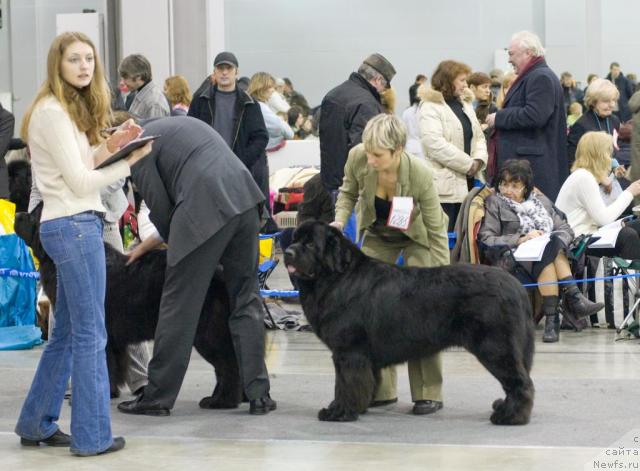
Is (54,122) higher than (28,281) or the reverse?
higher

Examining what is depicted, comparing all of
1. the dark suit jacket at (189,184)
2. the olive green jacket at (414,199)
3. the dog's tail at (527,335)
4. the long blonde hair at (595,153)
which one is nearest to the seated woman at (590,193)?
the long blonde hair at (595,153)

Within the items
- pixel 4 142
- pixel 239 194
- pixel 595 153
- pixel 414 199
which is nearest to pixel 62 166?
pixel 239 194

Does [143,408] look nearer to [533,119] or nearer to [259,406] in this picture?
[259,406]

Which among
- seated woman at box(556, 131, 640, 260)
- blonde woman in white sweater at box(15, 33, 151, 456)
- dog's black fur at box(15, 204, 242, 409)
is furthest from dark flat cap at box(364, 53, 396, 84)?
blonde woman in white sweater at box(15, 33, 151, 456)

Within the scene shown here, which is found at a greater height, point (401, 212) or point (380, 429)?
point (401, 212)

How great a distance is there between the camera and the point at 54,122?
4.14m

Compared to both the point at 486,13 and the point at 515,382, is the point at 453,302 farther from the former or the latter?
the point at 486,13

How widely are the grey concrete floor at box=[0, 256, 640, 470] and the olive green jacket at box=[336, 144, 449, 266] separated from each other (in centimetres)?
79

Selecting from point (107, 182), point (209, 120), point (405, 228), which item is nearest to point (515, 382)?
point (405, 228)

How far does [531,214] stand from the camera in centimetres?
750

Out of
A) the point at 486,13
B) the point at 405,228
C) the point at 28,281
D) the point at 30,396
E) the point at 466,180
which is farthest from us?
the point at 486,13

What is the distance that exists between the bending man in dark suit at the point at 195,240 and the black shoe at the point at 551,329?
261 centimetres

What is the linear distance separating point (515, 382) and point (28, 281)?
376cm

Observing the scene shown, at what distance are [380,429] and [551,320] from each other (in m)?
2.64
